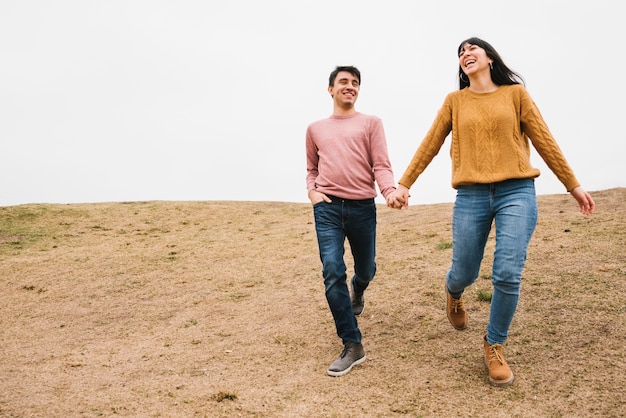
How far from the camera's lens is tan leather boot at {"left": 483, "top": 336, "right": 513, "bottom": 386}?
4086mm


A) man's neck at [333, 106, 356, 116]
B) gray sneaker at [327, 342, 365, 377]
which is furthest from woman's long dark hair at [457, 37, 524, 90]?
gray sneaker at [327, 342, 365, 377]

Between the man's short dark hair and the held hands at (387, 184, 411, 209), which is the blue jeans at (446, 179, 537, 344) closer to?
the held hands at (387, 184, 411, 209)

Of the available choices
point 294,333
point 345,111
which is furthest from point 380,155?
point 294,333

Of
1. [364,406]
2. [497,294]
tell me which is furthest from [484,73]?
[364,406]

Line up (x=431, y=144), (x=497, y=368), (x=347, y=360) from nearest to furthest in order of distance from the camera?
1. (x=497, y=368)
2. (x=431, y=144)
3. (x=347, y=360)

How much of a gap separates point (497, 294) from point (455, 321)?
4.30 ft

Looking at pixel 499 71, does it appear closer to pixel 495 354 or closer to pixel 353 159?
pixel 353 159

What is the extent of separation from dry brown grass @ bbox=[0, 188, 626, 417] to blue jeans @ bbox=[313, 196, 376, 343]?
501 millimetres

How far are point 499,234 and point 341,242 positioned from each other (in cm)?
142

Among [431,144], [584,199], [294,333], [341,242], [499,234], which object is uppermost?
[431,144]

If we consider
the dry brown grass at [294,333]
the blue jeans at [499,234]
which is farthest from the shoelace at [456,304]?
the blue jeans at [499,234]

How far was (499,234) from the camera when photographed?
4.01m

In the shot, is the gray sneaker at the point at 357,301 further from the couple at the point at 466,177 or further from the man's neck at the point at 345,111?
the man's neck at the point at 345,111

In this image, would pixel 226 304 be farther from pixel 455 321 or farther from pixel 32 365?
pixel 455 321
